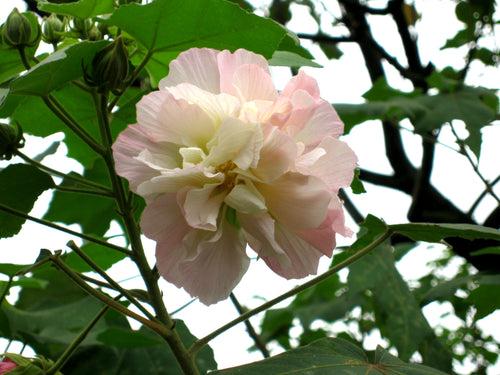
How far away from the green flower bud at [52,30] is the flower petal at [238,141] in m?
0.33

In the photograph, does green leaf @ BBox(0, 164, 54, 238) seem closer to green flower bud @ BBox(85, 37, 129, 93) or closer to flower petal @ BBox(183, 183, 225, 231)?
green flower bud @ BBox(85, 37, 129, 93)

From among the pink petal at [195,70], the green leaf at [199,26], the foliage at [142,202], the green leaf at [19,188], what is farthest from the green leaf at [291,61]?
the green leaf at [19,188]

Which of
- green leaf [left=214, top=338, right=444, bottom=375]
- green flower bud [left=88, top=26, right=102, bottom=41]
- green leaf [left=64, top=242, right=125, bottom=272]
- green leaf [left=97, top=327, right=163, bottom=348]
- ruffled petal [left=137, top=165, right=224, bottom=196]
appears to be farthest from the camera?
green leaf [left=64, top=242, right=125, bottom=272]

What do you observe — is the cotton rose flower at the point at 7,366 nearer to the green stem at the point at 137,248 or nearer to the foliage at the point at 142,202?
the foliage at the point at 142,202

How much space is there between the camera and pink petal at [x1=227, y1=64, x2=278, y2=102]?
2.58ft

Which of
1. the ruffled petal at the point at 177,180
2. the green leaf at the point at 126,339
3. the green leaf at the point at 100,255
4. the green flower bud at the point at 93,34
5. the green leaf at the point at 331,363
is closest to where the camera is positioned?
the ruffled petal at the point at 177,180

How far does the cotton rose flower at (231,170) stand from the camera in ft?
2.46

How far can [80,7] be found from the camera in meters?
0.91

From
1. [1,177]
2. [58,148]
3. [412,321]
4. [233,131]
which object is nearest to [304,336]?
[412,321]

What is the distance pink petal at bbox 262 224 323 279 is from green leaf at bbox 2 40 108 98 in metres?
0.26

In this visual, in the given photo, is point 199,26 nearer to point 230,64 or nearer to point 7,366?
point 230,64

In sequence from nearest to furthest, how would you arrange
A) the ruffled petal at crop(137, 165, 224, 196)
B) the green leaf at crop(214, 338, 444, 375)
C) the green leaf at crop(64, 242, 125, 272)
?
the ruffled petal at crop(137, 165, 224, 196) < the green leaf at crop(214, 338, 444, 375) < the green leaf at crop(64, 242, 125, 272)

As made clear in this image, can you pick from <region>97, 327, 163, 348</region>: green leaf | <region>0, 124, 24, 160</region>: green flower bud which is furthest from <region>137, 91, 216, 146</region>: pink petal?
<region>97, 327, 163, 348</region>: green leaf

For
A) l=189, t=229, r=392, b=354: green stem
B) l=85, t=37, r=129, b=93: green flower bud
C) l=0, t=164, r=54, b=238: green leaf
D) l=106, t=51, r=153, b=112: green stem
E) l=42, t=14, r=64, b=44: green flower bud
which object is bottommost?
l=189, t=229, r=392, b=354: green stem
